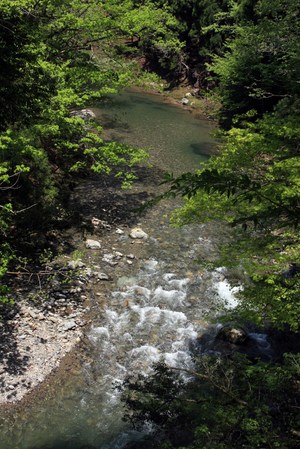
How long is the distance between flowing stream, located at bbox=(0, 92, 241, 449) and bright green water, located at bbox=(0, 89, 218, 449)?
0.02m

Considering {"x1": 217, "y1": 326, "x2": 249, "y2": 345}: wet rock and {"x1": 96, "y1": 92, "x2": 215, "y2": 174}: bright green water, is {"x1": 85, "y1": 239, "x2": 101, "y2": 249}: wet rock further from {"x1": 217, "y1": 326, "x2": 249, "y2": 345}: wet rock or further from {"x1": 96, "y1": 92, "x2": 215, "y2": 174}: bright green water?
{"x1": 96, "y1": 92, "x2": 215, "y2": 174}: bright green water

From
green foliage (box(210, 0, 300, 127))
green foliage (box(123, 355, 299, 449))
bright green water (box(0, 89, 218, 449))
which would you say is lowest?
bright green water (box(0, 89, 218, 449))

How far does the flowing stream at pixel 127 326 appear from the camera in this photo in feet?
29.6

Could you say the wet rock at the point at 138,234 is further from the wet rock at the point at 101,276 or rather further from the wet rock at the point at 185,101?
the wet rock at the point at 185,101

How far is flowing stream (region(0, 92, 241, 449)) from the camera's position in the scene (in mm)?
9016

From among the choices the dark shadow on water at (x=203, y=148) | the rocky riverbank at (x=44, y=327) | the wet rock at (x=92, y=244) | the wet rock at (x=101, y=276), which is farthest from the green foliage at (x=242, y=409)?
the dark shadow on water at (x=203, y=148)

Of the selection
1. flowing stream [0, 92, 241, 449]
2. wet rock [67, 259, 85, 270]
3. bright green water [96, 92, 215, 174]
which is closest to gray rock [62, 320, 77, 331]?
flowing stream [0, 92, 241, 449]

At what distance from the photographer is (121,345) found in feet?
37.8

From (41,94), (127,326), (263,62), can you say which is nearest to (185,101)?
(263,62)

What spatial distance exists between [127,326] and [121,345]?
0.81m

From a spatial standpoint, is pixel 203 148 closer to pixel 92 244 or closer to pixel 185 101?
pixel 185 101

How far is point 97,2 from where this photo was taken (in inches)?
646

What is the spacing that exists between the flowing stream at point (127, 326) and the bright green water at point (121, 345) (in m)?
0.02

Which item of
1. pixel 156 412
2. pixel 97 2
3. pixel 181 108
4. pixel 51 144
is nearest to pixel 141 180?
pixel 51 144
